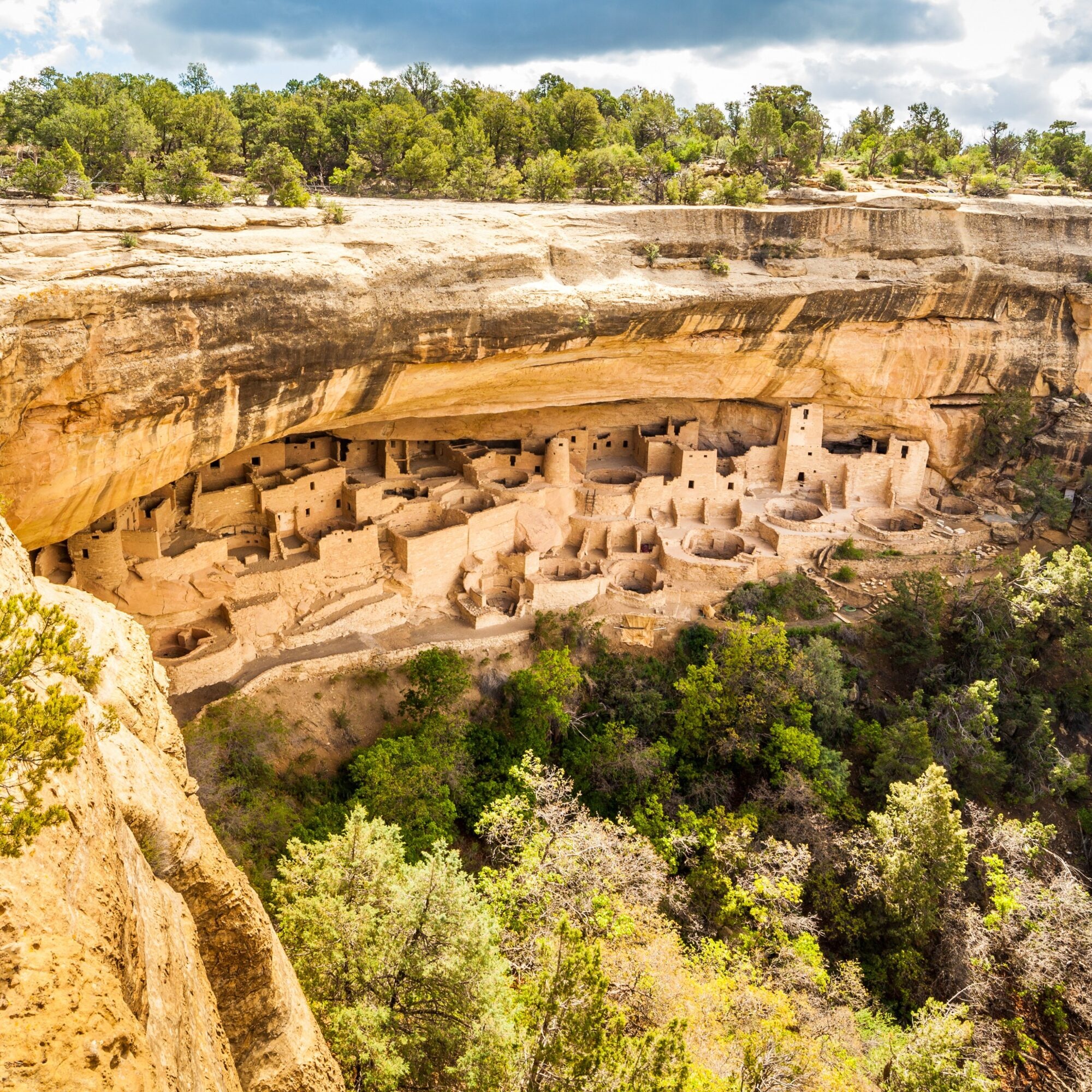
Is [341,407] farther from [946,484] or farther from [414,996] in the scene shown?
[946,484]

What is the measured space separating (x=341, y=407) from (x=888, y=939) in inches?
553

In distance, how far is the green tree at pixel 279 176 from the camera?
1484 cm

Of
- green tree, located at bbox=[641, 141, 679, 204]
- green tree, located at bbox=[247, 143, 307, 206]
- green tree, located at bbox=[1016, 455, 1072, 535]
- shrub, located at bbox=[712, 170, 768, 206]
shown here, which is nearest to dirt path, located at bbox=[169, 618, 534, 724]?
green tree, located at bbox=[247, 143, 307, 206]

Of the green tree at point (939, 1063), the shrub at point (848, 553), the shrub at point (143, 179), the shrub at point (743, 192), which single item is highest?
the shrub at point (743, 192)

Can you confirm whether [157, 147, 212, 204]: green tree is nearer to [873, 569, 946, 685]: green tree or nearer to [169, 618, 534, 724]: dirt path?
[169, 618, 534, 724]: dirt path

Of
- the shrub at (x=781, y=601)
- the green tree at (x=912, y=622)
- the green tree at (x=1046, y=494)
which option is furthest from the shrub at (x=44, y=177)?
the green tree at (x=1046, y=494)

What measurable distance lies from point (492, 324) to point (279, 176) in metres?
5.45

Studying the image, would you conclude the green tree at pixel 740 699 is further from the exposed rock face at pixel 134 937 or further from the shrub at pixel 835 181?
the exposed rock face at pixel 134 937

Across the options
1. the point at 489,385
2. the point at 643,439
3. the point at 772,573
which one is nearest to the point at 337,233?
the point at 489,385

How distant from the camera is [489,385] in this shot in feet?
59.2

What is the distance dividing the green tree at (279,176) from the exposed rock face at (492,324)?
1.18 metres

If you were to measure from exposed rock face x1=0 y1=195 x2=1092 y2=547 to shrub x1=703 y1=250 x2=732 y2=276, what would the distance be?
166 mm

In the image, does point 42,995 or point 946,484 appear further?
point 946,484

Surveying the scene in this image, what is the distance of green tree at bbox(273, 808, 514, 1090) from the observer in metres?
→ 8.20
